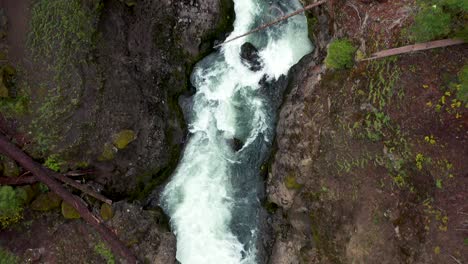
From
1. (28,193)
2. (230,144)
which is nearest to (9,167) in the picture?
(28,193)

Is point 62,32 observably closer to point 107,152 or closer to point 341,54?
point 107,152

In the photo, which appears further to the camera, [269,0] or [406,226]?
[269,0]

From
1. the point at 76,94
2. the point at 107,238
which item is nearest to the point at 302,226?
the point at 107,238

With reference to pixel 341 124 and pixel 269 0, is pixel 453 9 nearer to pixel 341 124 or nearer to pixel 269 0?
pixel 341 124

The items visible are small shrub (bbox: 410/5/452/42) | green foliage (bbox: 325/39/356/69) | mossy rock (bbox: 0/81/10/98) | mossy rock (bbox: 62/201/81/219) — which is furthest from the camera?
mossy rock (bbox: 62/201/81/219)

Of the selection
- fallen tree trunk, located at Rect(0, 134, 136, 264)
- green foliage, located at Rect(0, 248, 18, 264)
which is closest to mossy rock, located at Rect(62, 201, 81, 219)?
fallen tree trunk, located at Rect(0, 134, 136, 264)

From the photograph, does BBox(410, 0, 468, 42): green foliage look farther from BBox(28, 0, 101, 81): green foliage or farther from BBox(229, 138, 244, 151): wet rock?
BBox(28, 0, 101, 81): green foliage
